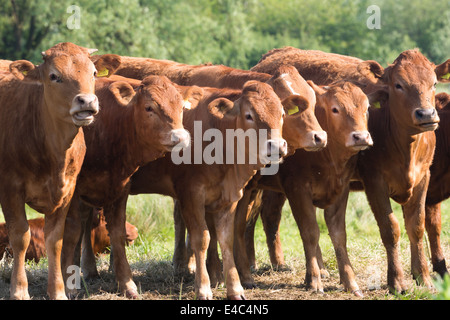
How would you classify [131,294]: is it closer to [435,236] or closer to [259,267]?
[259,267]

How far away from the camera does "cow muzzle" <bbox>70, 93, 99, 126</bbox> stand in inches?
258

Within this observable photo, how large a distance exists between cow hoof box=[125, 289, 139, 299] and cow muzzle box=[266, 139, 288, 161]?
6.14ft

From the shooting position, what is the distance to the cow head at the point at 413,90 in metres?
7.71

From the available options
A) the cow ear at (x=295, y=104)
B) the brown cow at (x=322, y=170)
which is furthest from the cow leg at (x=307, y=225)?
the cow ear at (x=295, y=104)

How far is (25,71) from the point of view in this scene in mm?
7145

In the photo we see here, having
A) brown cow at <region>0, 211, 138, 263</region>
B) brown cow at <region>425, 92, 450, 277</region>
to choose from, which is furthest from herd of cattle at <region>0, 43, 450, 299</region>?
brown cow at <region>0, 211, 138, 263</region>

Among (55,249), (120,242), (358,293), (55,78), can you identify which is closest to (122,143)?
(120,242)

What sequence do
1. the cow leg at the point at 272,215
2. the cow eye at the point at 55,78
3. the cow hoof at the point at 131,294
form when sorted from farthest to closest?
the cow leg at the point at 272,215, the cow hoof at the point at 131,294, the cow eye at the point at 55,78

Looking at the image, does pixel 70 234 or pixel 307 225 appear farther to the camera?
pixel 307 225

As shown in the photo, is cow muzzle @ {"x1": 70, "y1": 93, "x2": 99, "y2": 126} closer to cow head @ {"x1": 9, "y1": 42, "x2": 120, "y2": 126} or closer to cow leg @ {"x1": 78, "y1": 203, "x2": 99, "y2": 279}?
cow head @ {"x1": 9, "y1": 42, "x2": 120, "y2": 126}

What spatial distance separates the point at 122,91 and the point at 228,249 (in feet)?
6.16

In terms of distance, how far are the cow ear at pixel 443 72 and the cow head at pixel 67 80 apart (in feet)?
12.4

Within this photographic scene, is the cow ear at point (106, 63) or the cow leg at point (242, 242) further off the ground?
the cow ear at point (106, 63)

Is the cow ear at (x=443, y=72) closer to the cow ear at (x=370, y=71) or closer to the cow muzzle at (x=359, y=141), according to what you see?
the cow ear at (x=370, y=71)
